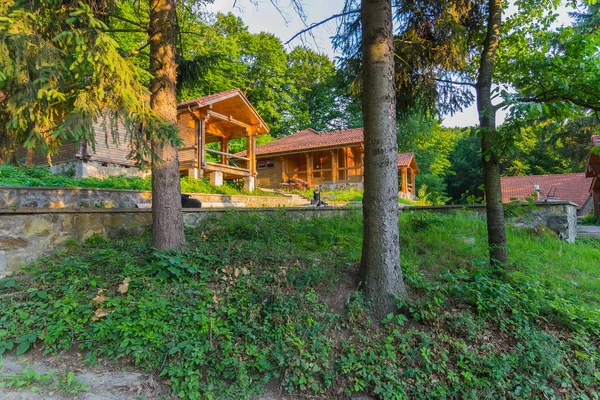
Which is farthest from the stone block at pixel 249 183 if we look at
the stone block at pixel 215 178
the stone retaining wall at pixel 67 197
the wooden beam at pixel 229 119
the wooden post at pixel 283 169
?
the stone retaining wall at pixel 67 197

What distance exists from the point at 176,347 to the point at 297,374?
1.10m

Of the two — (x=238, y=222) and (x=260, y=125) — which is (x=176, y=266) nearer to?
(x=238, y=222)

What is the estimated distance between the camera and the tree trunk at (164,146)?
427 centimetres

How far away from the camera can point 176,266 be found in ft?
12.4

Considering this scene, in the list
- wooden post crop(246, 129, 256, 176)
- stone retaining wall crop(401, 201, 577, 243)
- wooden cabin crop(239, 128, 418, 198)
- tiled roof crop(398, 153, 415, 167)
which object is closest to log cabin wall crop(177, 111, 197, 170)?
wooden post crop(246, 129, 256, 176)

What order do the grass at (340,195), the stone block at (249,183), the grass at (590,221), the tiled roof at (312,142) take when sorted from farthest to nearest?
the tiled roof at (312,142) < the grass at (590,221) < the grass at (340,195) < the stone block at (249,183)

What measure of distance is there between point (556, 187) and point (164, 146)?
85.7ft

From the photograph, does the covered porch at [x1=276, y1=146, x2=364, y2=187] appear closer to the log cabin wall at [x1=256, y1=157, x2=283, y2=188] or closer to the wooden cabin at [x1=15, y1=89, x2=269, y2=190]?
the log cabin wall at [x1=256, y1=157, x2=283, y2=188]

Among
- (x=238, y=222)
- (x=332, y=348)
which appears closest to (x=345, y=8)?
(x=238, y=222)

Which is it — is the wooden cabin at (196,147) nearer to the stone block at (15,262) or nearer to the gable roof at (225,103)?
the gable roof at (225,103)

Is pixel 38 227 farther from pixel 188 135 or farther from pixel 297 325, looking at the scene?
pixel 188 135

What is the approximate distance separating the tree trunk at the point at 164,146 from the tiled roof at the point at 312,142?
14.0 meters

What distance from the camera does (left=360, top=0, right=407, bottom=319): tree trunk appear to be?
11.4 feet

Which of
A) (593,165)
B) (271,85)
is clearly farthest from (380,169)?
(271,85)
